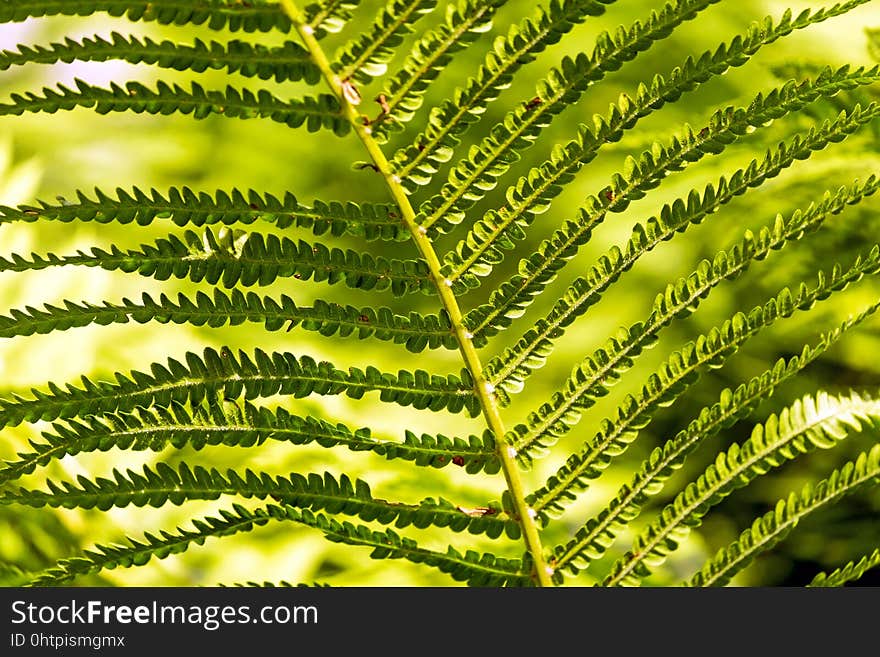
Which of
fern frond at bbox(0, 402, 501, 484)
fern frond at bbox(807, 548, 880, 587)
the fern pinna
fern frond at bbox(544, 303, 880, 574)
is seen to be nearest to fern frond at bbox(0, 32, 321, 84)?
the fern pinna

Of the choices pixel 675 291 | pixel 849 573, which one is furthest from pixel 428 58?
pixel 849 573

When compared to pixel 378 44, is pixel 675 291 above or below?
below

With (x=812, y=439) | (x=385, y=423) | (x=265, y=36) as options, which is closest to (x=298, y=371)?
(x=812, y=439)

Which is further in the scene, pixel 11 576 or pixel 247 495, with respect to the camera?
pixel 11 576

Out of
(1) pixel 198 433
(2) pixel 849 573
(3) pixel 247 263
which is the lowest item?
(2) pixel 849 573

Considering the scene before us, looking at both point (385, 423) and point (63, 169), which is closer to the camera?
point (385, 423)

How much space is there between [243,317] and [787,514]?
0.43 m

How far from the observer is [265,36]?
1681 mm

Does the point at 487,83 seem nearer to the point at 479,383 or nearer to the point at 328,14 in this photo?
the point at 328,14

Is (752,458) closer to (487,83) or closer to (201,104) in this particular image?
(487,83)

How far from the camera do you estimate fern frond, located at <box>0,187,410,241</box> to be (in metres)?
0.60

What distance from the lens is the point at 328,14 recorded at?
597 mm
